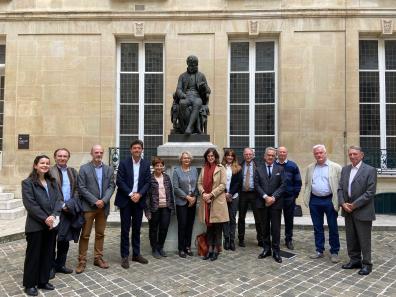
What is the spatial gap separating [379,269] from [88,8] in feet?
35.9

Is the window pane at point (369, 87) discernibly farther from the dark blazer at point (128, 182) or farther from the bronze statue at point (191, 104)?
the dark blazer at point (128, 182)

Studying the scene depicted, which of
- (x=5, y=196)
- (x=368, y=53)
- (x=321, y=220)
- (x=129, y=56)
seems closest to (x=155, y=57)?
(x=129, y=56)

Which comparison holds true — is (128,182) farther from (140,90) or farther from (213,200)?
(140,90)

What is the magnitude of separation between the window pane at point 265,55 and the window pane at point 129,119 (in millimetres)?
4284

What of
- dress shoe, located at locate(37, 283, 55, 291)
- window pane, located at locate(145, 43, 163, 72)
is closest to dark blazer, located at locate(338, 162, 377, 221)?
dress shoe, located at locate(37, 283, 55, 291)

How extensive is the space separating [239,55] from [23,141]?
24.6ft

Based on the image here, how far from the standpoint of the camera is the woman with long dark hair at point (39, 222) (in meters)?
4.77

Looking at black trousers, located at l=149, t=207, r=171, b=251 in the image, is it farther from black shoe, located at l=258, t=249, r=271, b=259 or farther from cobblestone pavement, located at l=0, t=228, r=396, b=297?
black shoe, located at l=258, t=249, r=271, b=259

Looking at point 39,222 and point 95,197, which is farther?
point 95,197

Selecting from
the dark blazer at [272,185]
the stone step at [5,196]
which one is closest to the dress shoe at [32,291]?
the dark blazer at [272,185]

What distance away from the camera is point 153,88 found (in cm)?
1250

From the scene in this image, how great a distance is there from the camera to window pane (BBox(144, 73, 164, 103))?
12.5m

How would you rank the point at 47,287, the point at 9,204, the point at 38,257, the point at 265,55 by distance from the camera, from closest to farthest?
the point at 38,257 → the point at 47,287 → the point at 9,204 → the point at 265,55

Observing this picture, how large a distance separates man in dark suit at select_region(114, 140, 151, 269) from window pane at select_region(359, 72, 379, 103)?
8690 mm
